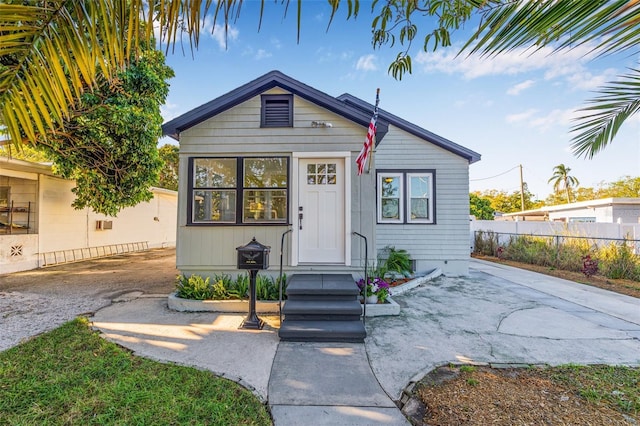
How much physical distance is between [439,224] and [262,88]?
5.54 m

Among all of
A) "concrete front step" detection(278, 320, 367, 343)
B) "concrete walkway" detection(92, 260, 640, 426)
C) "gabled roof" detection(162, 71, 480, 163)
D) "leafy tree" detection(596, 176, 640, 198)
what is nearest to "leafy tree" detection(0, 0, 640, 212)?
"concrete walkway" detection(92, 260, 640, 426)

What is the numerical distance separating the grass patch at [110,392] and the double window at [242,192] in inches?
102

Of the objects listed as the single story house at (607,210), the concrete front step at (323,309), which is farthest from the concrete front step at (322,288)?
the single story house at (607,210)

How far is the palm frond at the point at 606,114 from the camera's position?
1.79m

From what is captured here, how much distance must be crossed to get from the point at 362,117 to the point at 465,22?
8.70 feet

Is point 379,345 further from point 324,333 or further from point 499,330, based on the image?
point 499,330

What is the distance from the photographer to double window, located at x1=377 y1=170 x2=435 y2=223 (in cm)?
742

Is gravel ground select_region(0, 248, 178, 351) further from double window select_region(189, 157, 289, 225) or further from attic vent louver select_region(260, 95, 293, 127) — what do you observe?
attic vent louver select_region(260, 95, 293, 127)

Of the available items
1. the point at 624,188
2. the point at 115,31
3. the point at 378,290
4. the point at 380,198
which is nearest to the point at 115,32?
the point at 115,31


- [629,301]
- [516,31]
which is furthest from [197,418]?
[629,301]

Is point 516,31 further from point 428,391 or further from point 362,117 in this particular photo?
point 362,117

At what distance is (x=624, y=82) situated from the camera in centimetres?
174

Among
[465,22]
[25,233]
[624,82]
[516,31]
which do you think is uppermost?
[465,22]

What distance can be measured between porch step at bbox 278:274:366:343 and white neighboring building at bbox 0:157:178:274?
8403 mm
